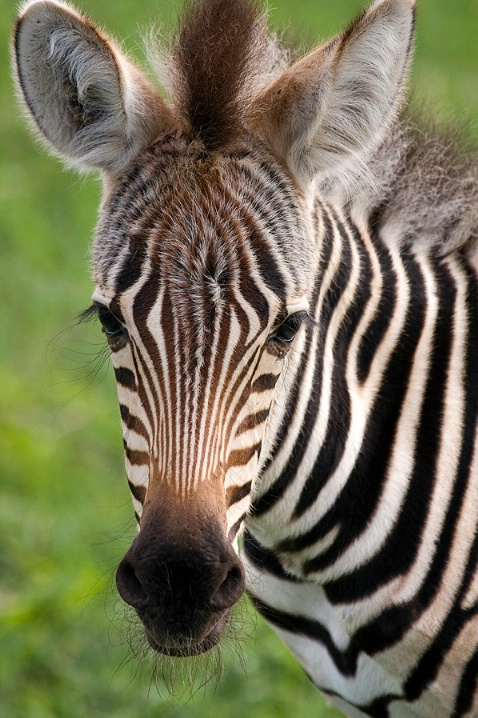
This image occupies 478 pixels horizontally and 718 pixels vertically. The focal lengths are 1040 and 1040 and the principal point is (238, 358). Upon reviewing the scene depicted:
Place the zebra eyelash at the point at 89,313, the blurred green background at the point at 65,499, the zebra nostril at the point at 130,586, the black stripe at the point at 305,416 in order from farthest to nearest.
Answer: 1. the blurred green background at the point at 65,499
2. the black stripe at the point at 305,416
3. the zebra eyelash at the point at 89,313
4. the zebra nostril at the point at 130,586

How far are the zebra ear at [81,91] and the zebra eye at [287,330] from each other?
990 mm

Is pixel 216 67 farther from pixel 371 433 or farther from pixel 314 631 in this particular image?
pixel 314 631

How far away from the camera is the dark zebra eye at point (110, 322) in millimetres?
3992

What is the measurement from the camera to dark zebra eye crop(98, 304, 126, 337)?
399 cm

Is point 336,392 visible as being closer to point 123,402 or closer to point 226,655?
point 123,402

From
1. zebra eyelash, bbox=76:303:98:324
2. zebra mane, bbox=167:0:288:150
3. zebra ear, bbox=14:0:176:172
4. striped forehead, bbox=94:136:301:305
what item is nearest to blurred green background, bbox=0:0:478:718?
zebra eyelash, bbox=76:303:98:324

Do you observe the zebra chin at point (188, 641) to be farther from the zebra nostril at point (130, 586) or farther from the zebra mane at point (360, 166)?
the zebra mane at point (360, 166)

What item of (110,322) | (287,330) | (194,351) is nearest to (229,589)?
(194,351)

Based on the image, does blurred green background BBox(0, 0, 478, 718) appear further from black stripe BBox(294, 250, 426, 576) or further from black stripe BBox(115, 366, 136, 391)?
black stripe BBox(294, 250, 426, 576)

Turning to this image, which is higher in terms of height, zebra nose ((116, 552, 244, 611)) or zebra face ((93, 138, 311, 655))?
zebra face ((93, 138, 311, 655))

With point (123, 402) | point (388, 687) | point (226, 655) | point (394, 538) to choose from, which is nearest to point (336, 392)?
point (394, 538)

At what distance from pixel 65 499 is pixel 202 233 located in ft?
20.5

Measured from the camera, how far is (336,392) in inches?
179

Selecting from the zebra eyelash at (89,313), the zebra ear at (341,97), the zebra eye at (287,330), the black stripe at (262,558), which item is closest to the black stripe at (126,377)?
the zebra eyelash at (89,313)
